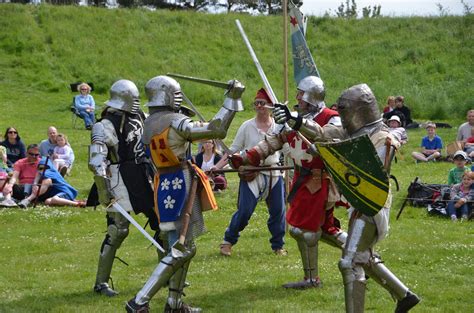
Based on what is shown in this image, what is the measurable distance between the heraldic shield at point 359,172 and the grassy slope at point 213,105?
1.44 meters

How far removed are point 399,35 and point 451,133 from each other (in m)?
12.7

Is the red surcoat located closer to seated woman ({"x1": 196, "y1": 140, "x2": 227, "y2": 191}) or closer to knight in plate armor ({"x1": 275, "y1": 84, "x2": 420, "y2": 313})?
knight in plate armor ({"x1": 275, "y1": 84, "x2": 420, "y2": 313})

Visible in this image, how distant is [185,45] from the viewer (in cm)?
3206

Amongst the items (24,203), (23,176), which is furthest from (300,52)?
(23,176)

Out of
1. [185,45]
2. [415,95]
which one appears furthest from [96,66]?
[415,95]

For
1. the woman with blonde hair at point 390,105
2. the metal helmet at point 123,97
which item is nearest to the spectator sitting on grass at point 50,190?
the metal helmet at point 123,97

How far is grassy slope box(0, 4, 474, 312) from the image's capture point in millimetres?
8141

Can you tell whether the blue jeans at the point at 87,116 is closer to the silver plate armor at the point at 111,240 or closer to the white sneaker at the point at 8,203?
the white sneaker at the point at 8,203

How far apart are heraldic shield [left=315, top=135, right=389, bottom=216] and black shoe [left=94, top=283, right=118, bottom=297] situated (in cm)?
274

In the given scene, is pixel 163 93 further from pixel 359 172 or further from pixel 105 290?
pixel 105 290

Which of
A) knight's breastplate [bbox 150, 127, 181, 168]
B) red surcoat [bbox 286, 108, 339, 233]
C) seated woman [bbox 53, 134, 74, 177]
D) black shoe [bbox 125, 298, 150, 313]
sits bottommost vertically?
seated woman [bbox 53, 134, 74, 177]

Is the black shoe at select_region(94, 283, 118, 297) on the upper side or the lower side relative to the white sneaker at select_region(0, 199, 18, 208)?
upper

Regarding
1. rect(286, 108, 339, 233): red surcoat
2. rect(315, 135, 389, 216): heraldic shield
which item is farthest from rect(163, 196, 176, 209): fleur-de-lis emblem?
rect(315, 135, 389, 216): heraldic shield

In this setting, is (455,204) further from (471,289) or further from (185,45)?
(185,45)
